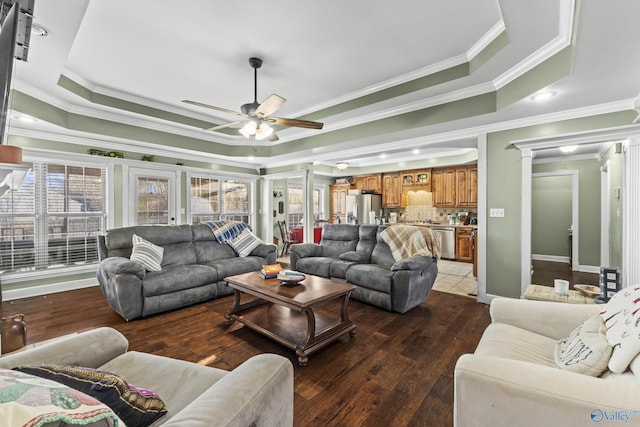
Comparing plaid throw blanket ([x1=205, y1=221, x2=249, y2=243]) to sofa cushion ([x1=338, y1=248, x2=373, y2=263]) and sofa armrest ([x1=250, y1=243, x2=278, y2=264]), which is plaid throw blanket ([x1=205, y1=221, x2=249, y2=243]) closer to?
sofa armrest ([x1=250, y1=243, x2=278, y2=264])

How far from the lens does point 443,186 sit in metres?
7.18

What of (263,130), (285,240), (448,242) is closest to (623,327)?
(263,130)

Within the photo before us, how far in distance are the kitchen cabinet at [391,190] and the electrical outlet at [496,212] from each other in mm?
4315

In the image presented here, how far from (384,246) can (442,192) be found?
387 cm

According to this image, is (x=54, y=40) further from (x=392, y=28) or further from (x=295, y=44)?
(x=392, y=28)

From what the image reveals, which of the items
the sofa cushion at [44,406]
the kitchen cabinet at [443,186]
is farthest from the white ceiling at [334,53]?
the kitchen cabinet at [443,186]

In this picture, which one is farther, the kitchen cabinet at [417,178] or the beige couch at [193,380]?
the kitchen cabinet at [417,178]

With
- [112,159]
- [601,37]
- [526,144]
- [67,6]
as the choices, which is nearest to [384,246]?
[526,144]

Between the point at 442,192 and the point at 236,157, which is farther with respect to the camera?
the point at 442,192

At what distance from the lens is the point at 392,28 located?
2490 millimetres

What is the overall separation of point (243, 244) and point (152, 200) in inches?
84.1

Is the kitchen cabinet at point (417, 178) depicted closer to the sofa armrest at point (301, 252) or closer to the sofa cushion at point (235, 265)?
the sofa armrest at point (301, 252)

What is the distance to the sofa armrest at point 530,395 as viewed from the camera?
940 mm

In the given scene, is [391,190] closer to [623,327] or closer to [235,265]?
[235,265]
